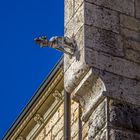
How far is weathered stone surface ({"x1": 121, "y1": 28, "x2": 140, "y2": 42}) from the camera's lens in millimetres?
11320

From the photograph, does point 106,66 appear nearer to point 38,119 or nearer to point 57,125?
point 57,125

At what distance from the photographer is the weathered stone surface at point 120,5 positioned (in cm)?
1145

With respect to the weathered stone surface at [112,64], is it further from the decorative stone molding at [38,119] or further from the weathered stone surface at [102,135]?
the decorative stone molding at [38,119]

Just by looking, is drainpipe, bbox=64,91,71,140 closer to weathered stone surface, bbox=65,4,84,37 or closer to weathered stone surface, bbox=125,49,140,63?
weathered stone surface, bbox=65,4,84,37

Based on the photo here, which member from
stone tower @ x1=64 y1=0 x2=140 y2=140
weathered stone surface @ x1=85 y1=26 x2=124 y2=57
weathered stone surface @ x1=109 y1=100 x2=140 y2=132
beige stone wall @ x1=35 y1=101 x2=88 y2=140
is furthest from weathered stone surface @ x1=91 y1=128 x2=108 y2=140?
beige stone wall @ x1=35 y1=101 x2=88 y2=140

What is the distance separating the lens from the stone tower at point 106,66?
10688mm

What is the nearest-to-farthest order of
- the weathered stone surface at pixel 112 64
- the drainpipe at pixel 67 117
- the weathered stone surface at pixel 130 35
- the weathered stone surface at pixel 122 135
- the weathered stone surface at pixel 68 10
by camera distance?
the weathered stone surface at pixel 122 135, the weathered stone surface at pixel 112 64, the weathered stone surface at pixel 130 35, the weathered stone surface at pixel 68 10, the drainpipe at pixel 67 117

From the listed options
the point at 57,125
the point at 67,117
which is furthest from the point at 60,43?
the point at 57,125

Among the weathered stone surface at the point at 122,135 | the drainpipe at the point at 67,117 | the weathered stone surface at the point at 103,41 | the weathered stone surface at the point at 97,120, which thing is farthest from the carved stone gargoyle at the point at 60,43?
the drainpipe at the point at 67,117

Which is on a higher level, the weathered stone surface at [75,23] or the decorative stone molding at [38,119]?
the decorative stone molding at [38,119]

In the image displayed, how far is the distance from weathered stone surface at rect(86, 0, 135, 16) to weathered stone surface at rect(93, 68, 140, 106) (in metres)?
0.88

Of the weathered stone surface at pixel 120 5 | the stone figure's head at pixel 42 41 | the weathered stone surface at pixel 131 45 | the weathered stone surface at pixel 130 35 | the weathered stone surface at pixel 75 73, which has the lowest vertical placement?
the weathered stone surface at pixel 75 73

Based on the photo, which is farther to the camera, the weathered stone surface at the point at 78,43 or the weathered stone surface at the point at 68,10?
the weathered stone surface at the point at 68,10

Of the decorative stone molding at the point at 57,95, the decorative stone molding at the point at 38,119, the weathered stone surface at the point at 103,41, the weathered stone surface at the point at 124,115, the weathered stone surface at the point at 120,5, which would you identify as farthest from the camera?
the decorative stone molding at the point at 38,119
